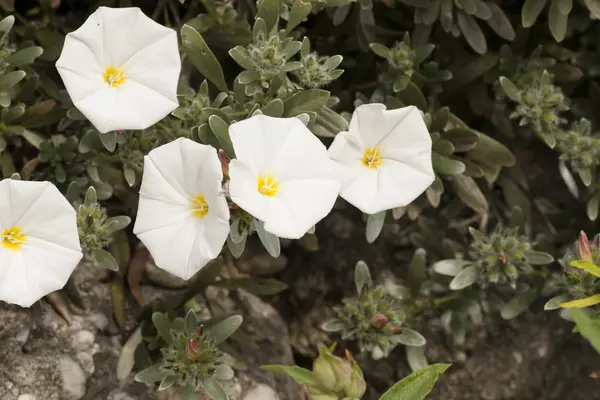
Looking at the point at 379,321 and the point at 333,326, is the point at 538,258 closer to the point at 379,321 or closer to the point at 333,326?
the point at 379,321

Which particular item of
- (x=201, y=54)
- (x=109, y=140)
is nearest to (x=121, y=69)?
(x=109, y=140)

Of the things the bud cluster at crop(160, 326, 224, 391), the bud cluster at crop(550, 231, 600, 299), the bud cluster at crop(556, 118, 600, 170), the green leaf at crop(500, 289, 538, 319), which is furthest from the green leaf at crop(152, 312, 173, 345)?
the bud cluster at crop(556, 118, 600, 170)

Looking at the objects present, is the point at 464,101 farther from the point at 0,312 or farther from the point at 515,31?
the point at 0,312

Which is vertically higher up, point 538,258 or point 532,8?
point 532,8

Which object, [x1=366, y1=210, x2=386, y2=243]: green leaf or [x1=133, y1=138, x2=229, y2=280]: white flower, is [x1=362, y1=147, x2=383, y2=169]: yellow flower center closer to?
[x1=366, y1=210, x2=386, y2=243]: green leaf

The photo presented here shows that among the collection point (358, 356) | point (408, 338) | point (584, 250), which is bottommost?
point (358, 356)

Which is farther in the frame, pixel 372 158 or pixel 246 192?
pixel 372 158
